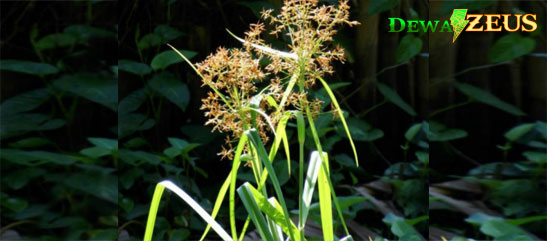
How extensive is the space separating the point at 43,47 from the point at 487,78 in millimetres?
1774

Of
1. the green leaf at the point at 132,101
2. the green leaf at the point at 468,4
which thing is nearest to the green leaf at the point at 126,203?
the green leaf at the point at 132,101

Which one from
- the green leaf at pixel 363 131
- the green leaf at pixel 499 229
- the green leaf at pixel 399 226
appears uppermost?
the green leaf at pixel 363 131

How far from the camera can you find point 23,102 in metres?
2.47

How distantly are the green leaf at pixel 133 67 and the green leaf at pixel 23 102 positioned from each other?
35cm

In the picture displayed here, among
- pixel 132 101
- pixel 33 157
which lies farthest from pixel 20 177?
pixel 132 101

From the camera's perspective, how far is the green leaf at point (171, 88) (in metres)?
2.46

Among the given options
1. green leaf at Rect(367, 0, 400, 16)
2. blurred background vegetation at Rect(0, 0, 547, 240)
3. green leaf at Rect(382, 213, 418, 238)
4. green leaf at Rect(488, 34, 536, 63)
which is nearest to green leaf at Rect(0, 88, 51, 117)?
blurred background vegetation at Rect(0, 0, 547, 240)

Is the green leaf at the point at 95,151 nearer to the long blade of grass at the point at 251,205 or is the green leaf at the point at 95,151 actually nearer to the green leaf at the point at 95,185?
the green leaf at the point at 95,185

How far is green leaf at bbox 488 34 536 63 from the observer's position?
8.02 ft

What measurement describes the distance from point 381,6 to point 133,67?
1.00 meters

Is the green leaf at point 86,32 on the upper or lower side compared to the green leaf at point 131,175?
upper

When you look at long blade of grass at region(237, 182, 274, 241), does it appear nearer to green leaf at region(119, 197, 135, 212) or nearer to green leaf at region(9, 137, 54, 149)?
green leaf at region(119, 197, 135, 212)

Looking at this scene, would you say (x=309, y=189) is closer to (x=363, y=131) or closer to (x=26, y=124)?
(x=363, y=131)

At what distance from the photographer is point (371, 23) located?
7.90ft
